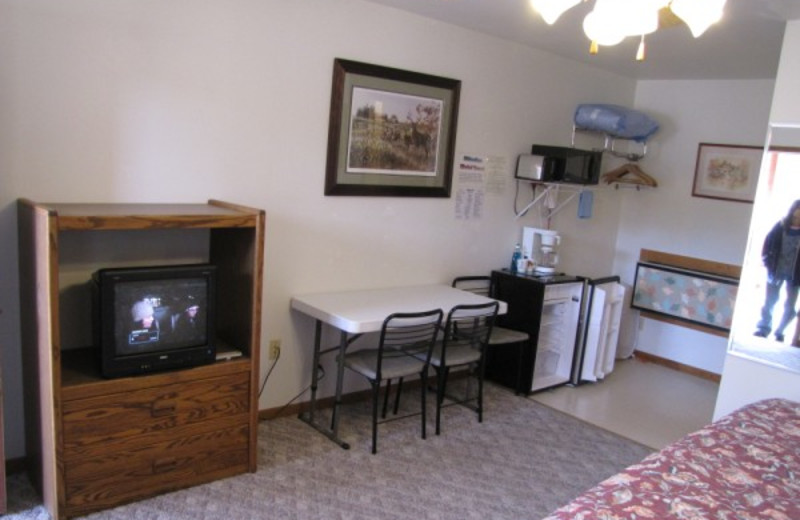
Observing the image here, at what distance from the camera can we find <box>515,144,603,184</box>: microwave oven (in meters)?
4.29

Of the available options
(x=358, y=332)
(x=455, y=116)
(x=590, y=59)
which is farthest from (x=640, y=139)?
(x=358, y=332)

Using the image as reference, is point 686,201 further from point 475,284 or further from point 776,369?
point 776,369

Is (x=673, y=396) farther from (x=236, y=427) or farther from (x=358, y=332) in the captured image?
(x=236, y=427)

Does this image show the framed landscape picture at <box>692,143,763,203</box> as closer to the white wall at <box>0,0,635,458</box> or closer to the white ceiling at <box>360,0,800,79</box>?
the white ceiling at <box>360,0,800,79</box>

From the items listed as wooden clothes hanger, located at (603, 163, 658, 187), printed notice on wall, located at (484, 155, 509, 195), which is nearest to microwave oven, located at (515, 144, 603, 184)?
printed notice on wall, located at (484, 155, 509, 195)

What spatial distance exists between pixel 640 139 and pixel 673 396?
6.71 ft

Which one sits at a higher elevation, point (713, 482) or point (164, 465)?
point (713, 482)

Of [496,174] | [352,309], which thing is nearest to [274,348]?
[352,309]

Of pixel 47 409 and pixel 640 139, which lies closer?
pixel 47 409

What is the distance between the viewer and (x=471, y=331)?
3.71 m

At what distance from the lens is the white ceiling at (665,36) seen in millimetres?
3128

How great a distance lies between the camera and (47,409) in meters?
2.36

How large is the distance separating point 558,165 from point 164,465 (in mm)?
3030

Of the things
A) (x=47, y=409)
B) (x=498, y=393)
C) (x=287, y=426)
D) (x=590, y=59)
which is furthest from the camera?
(x=590, y=59)
